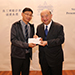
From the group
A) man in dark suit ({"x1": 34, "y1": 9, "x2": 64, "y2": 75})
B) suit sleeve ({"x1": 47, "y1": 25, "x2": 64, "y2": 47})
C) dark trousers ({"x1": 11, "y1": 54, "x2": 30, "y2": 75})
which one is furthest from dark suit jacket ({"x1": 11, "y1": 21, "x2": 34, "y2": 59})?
suit sleeve ({"x1": 47, "y1": 25, "x2": 64, "y2": 47})

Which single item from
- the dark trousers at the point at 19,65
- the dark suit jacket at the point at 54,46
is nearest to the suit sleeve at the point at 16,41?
the dark trousers at the point at 19,65

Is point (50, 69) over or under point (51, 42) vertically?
under

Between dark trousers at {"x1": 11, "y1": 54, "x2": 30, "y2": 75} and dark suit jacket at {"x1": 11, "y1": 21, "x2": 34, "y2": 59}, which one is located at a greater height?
dark suit jacket at {"x1": 11, "y1": 21, "x2": 34, "y2": 59}

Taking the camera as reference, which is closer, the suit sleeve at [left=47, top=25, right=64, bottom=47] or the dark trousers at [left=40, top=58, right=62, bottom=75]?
the suit sleeve at [left=47, top=25, right=64, bottom=47]

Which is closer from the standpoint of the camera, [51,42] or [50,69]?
[51,42]

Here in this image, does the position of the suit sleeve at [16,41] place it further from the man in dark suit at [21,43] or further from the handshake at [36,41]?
the handshake at [36,41]

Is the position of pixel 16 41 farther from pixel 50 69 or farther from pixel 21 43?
pixel 50 69

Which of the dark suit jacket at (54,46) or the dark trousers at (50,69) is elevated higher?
the dark suit jacket at (54,46)

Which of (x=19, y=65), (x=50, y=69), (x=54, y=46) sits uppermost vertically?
(x=54, y=46)

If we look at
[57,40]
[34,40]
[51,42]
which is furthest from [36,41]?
[57,40]

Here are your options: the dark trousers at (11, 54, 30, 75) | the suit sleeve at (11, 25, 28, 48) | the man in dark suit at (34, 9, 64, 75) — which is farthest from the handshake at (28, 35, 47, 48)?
the dark trousers at (11, 54, 30, 75)

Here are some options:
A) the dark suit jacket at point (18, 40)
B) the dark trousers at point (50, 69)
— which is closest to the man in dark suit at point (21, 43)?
the dark suit jacket at point (18, 40)

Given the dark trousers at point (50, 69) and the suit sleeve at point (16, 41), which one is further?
the dark trousers at point (50, 69)

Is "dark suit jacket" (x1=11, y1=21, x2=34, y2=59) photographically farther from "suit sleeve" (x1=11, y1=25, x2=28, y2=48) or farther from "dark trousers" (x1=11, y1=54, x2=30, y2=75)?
"dark trousers" (x1=11, y1=54, x2=30, y2=75)
